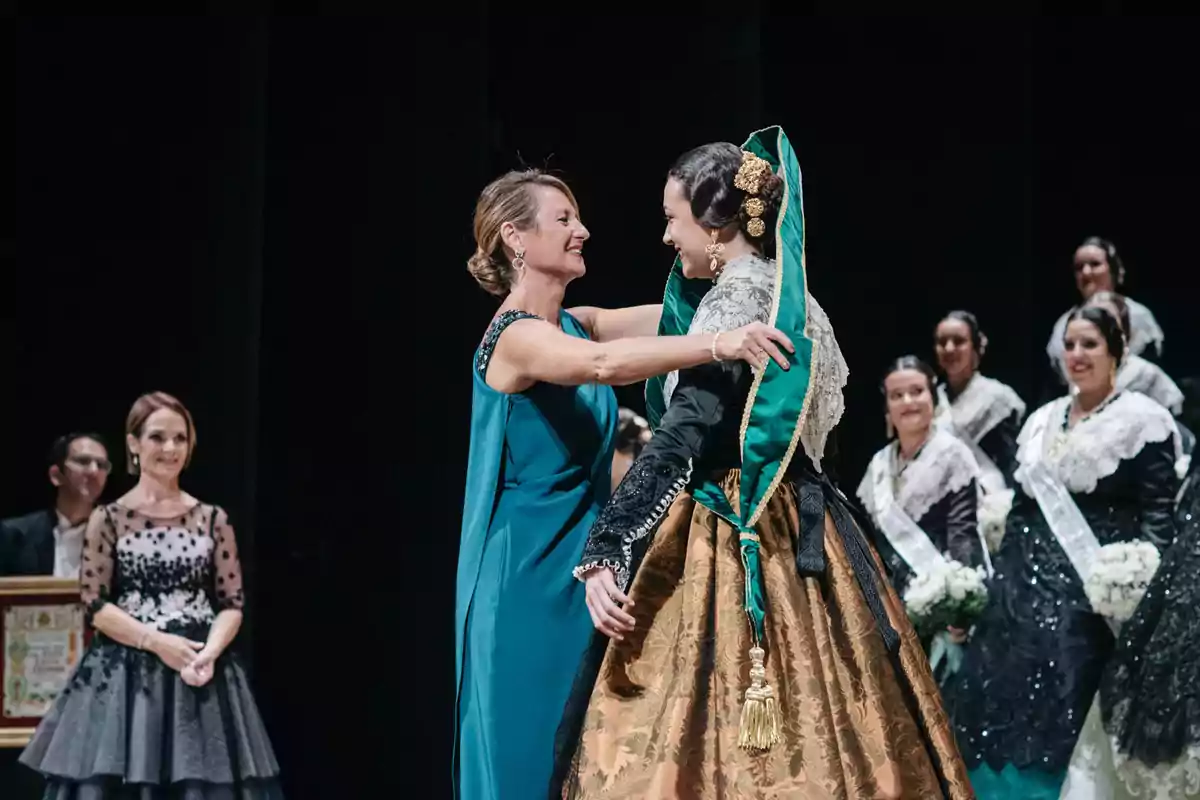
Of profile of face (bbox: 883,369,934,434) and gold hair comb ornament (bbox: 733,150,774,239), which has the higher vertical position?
gold hair comb ornament (bbox: 733,150,774,239)

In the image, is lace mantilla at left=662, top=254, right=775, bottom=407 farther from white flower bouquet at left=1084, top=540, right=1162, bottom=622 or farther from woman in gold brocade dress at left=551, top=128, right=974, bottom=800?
white flower bouquet at left=1084, top=540, right=1162, bottom=622

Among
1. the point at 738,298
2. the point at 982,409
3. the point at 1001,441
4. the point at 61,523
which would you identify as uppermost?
the point at 738,298

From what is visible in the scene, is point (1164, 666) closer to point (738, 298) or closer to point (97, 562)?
point (738, 298)

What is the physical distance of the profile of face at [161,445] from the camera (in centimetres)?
479

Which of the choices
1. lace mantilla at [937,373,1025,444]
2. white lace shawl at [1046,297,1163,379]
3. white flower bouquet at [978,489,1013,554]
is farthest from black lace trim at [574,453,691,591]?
white lace shawl at [1046,297,1163,379]

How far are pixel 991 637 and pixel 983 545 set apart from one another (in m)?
0.51

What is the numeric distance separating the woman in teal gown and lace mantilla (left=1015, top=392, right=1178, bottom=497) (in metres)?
1.99

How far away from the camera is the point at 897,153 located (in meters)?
5.93

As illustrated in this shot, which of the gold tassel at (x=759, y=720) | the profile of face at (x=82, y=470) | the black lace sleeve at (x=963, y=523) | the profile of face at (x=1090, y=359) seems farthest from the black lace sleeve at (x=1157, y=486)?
the profile of face at (x=82, y=470)

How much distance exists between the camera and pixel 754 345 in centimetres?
271

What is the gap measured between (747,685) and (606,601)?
0.79 feet

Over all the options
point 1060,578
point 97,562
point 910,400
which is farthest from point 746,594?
point 910,400

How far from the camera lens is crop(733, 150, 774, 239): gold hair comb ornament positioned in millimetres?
2867

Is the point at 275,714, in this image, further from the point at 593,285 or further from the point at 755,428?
the point at 755,428
